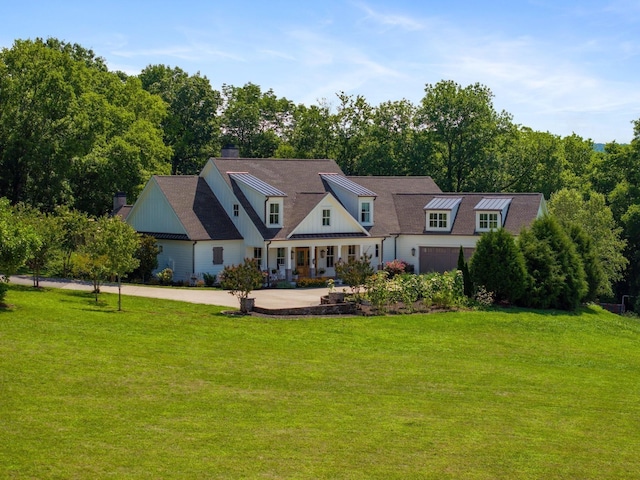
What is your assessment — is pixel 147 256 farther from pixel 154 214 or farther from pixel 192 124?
pixel 192 124

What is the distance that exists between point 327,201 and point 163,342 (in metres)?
23.0

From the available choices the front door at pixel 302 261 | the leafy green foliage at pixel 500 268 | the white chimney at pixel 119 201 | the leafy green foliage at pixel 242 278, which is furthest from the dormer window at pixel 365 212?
the leafy green foliage at pixel 242 278

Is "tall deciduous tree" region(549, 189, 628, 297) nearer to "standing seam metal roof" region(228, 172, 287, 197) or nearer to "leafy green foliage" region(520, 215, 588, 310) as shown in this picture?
"leafy green foliage" region(520, 215, 588, 310)

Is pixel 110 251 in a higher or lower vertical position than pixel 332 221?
lower

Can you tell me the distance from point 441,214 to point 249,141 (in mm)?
36925

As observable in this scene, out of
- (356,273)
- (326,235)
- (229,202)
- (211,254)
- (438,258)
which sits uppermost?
(229,202)

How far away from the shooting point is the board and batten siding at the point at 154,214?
47094 mm

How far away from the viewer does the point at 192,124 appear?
8425 centimetres

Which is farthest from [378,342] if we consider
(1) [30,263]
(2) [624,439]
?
(1) [30,263]

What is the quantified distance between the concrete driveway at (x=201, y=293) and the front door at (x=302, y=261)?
4.72 meters

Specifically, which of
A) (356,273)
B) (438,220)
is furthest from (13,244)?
(438,220)

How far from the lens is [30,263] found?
3959cm

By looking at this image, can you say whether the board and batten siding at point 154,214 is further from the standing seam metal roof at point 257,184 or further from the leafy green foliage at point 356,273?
the leafy green foliage at point 356,273

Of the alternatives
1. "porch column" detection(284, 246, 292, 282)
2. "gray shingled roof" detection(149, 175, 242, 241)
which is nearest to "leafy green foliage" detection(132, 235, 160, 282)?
"gray shingled roof" detection(149, 175, 242, 241)
